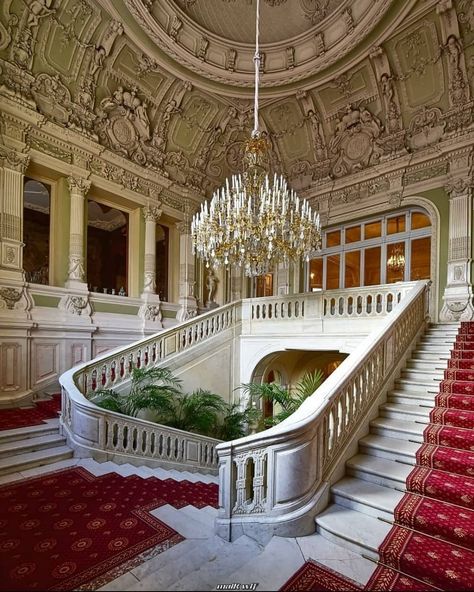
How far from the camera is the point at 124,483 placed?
3650 millimetres

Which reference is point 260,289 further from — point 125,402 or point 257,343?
point 125,402

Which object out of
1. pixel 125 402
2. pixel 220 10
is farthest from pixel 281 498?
pixel 220 10

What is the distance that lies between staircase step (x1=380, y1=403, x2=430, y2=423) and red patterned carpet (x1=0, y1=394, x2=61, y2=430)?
497cm

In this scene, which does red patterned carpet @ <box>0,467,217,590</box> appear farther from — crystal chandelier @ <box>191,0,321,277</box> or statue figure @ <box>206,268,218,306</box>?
statue figure @ <box>206,268,218,306</box>

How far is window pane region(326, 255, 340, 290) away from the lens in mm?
10188

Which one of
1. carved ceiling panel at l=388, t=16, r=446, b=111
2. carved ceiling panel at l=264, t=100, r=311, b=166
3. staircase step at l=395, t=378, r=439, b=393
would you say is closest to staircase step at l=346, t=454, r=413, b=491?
staircase step at l=395, t=378, r=439, b=393

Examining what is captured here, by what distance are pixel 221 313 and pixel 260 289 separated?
4.20 metres

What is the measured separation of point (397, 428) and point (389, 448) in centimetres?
33

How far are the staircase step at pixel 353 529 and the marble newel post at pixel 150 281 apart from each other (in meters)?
7.04

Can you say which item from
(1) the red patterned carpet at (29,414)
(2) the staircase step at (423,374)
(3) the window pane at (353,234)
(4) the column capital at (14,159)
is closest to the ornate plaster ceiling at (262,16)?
(4) the column capital at (14,159)

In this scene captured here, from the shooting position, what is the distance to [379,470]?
2.77 m

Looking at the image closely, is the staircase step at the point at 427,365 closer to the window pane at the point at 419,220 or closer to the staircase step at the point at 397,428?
the staircase step at the point at 397,428

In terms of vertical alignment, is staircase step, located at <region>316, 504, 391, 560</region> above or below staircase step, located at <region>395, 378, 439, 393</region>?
below

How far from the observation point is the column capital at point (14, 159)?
20.5 feet
